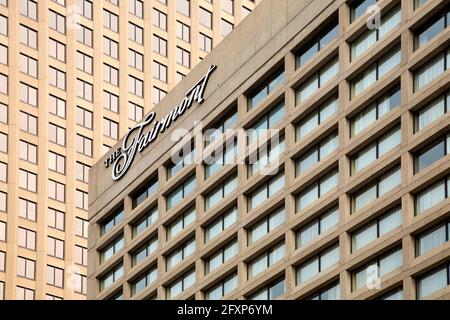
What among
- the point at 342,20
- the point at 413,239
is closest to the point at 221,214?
the point at 342,20

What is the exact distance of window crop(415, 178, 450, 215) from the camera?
62688 millimetres

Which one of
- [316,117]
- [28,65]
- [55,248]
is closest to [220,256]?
[316,117]

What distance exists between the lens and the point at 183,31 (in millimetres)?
150750

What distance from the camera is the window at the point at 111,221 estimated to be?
97875mm

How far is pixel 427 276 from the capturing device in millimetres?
62750

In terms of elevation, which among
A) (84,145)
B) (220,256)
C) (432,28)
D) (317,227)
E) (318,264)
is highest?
(84,145)

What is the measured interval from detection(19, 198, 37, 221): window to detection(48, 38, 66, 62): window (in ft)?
48.4

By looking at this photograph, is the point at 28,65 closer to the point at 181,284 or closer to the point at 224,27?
the point at 224,27

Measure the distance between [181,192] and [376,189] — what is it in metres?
23.4

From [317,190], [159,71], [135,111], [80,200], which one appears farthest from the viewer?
[159,71]

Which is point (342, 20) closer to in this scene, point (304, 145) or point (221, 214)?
point (304, 145)

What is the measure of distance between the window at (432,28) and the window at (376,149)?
410 cm

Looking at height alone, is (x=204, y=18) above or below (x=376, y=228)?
above

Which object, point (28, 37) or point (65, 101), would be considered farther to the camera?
point (65, 101)
